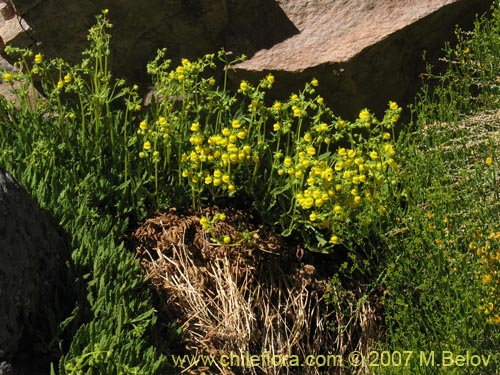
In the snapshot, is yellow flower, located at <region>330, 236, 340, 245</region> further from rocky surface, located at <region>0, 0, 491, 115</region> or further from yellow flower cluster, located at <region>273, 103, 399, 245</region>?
rocky surface, located at <region>0, 0, 491, 115</region>

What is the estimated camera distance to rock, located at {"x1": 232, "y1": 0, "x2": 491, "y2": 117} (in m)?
5.02

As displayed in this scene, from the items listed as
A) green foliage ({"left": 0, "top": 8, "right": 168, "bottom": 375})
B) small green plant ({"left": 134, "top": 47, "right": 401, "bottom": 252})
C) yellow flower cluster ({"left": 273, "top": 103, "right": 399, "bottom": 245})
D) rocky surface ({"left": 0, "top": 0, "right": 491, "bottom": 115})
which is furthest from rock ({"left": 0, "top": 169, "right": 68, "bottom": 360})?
rocky surface ({"left": 0, "top": 0, "right": 491, "bottom": 115})

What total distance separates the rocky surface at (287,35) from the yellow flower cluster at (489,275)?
157 cm

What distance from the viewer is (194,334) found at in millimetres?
4090

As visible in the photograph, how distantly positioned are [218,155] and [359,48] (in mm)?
1204

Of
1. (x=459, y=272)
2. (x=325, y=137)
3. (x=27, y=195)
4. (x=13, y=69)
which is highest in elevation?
(x=13, y=69)

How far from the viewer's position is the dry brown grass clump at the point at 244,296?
411 cm

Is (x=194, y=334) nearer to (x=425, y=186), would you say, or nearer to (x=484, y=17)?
(x=425, y=186)

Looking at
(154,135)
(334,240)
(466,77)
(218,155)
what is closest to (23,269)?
(154,135)

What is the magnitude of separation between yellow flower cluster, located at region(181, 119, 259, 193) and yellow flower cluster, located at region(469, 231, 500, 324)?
1.13 m

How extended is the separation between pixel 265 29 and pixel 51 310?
2.28 meters

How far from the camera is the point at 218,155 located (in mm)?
4293

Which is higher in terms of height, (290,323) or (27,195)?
(27,195)

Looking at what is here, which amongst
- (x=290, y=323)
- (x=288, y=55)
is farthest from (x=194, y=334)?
(x=288, y=55)
